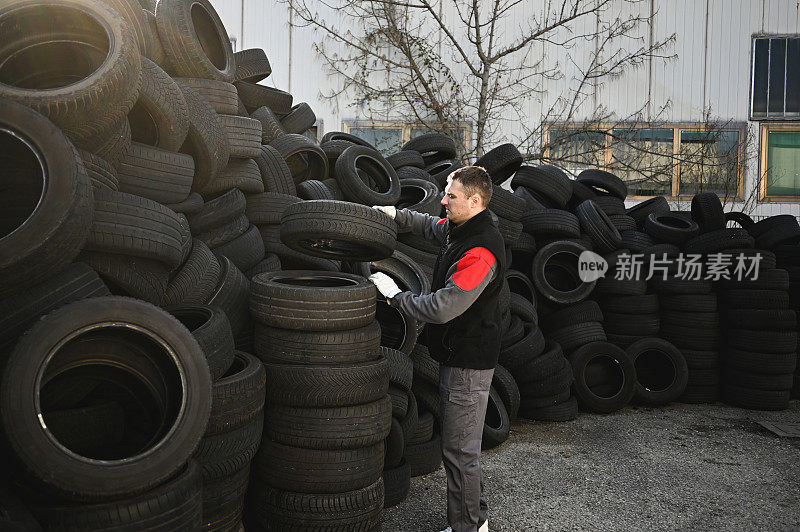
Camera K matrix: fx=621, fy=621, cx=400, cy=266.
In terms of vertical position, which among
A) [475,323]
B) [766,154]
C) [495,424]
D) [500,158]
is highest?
[766,154]

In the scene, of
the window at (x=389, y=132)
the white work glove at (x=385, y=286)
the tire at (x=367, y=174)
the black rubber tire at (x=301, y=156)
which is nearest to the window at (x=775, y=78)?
the window at (x=389, y=132)

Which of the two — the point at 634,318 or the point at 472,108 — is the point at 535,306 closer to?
the point at 634,318

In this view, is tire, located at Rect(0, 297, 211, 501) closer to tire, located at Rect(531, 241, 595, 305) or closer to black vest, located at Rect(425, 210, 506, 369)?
black vest, located at Rect(425, 210, 506, 369)

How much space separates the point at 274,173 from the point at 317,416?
319cm

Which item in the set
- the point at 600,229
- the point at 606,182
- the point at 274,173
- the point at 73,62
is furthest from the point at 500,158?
the point at 73,62

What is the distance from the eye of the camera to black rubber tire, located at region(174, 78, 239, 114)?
535cm

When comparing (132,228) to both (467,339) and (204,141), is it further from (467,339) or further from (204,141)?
(467,339)

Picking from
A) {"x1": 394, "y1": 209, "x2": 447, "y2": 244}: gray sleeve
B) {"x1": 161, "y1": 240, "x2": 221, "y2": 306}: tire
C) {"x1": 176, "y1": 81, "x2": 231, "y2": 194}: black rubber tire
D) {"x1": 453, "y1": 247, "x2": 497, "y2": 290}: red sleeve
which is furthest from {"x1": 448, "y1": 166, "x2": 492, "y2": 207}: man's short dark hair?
{"x1": 176, "y1": 81, "x2": 231, "y2": 194}: black rubber tire

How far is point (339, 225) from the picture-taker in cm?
419

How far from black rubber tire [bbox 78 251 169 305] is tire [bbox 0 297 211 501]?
28.8 inches

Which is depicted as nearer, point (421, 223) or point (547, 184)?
point (421, 223)

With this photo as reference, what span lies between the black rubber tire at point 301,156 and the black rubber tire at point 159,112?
232 cm

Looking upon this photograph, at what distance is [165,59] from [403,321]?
3044 millimetres

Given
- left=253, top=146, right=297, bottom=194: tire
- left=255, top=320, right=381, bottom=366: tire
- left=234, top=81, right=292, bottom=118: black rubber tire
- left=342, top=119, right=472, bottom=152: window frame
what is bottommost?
left=255, top=320, right=381, bottom=366: tire
